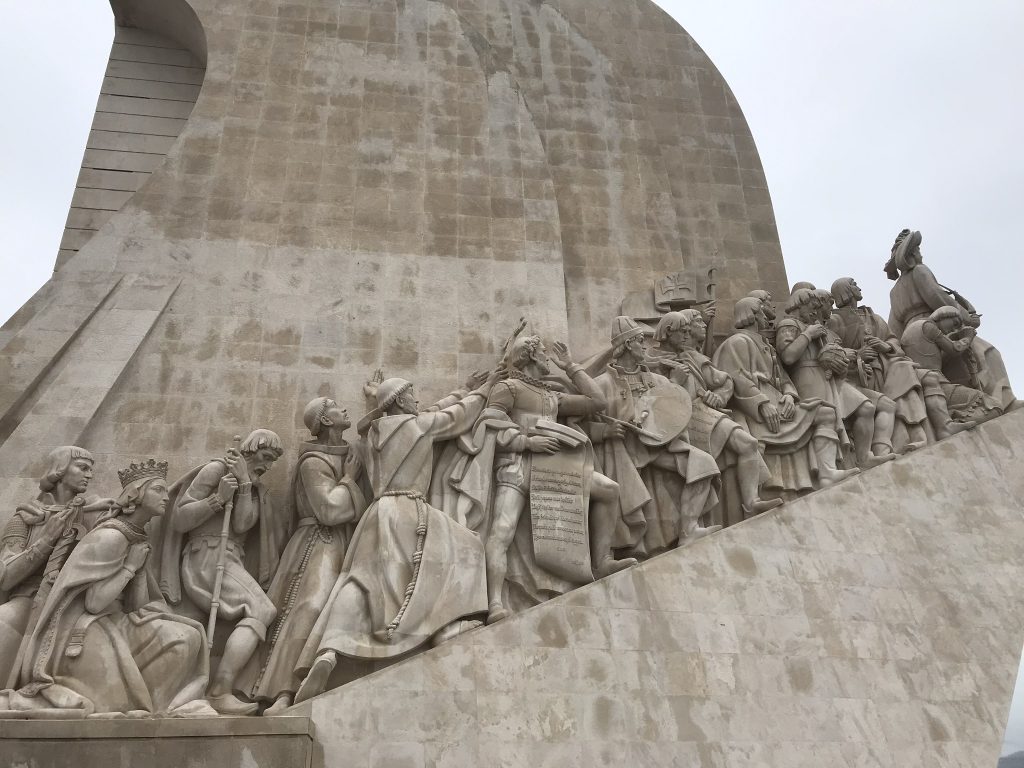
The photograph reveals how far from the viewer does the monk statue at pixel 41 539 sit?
20.5 feet

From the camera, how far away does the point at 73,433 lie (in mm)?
7621

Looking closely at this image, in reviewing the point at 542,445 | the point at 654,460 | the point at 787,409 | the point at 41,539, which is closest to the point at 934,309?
the point at 787,409

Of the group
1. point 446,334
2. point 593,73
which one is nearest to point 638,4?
point 593,73

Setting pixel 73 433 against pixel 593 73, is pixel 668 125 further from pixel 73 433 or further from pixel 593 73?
pixel 73 433

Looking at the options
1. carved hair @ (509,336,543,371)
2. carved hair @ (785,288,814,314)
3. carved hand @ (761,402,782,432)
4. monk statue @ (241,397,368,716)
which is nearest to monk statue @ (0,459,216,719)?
monk statue @ (241,397,368,716)

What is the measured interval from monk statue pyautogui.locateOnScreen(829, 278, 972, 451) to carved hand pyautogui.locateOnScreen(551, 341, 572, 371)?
2944 millimetres

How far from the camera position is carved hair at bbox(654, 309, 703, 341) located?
8969mm

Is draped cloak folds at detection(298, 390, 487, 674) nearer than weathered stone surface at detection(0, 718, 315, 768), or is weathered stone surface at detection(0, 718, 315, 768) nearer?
weathered stone surface at detection(0, 718, 315, 768)

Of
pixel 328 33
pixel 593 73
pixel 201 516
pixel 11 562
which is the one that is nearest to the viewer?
pixel 11 562

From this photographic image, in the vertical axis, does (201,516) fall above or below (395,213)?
below

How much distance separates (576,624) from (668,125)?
24.5 ft

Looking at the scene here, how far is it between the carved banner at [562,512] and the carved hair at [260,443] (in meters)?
1.96

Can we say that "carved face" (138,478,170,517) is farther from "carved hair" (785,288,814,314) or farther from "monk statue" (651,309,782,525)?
"carved hair" (785,288,814,314)

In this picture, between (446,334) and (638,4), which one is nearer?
(446,334)
